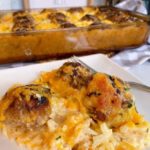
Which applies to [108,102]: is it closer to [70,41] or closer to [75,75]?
[75,75]

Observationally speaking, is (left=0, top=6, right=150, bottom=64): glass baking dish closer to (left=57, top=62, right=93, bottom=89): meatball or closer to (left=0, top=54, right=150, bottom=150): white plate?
(left=0, top=54, right=150, bottom=150): white plate

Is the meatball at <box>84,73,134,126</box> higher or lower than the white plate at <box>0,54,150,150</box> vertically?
higher

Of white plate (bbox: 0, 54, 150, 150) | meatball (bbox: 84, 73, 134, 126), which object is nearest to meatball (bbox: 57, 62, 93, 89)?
meatball (bbox: 84, 73, 134, 126)

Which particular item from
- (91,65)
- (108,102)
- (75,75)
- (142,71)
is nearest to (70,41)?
(91,65)

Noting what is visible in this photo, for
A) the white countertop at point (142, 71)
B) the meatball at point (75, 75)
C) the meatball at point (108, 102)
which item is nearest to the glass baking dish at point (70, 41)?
the white countertop at point (142, 71)

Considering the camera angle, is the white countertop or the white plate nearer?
the white plate

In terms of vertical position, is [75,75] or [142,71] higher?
[75,75]
